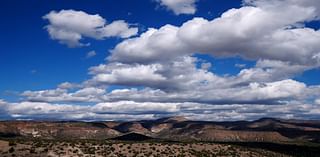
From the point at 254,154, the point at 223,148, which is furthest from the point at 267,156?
the point at 223,148

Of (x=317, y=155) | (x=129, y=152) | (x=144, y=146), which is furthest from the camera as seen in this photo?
(x=317, y=155)

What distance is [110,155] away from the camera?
4503 inches

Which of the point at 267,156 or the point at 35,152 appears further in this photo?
the point at 267,156

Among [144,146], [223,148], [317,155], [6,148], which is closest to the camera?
[6,148]

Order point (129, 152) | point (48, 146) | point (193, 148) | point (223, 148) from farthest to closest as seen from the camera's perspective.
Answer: point (223, 148)
point (193, 148)
point (129, 152)
point (48, 146)

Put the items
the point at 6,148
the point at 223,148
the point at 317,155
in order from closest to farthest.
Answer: the point at 6,148
the point at 223,148
the point at 317,155

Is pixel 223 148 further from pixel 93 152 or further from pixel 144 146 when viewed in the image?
pixel 93 152

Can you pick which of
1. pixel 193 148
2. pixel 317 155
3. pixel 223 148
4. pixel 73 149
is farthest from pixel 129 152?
pixel 317 155

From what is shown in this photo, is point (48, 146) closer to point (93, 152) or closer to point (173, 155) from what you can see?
point (93, 152)

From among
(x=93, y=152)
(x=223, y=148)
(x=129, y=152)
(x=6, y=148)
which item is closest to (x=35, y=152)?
(x=6, y=148)

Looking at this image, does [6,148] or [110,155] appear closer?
[6,148]

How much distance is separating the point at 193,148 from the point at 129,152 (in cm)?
2824

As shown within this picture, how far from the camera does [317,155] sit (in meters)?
186

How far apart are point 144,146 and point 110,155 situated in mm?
19001
